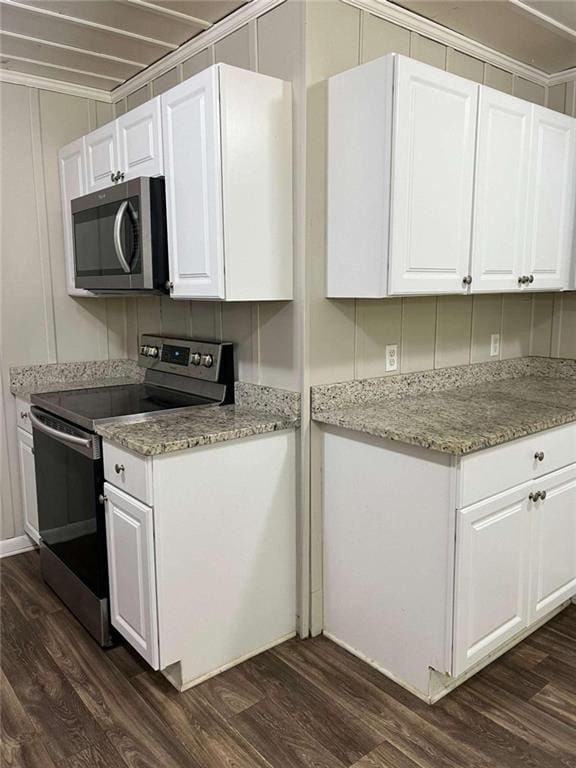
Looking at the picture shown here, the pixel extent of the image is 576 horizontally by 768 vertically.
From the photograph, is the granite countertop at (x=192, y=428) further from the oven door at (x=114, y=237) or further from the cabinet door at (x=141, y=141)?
the cabinet door at (x=141, y=141)

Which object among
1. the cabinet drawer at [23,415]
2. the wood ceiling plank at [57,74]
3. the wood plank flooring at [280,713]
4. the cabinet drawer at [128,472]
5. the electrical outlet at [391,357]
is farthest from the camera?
the cabinet drawer at [23,415]

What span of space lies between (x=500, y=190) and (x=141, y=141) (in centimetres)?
140

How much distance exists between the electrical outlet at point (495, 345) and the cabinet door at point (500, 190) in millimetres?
525

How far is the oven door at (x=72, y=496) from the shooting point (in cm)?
209

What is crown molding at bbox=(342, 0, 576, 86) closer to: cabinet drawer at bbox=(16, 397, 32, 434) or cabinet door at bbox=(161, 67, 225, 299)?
cabinet door at bbox=(161, 67, 225, 299)

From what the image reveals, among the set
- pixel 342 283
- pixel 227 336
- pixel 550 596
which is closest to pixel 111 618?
pixel 227 336

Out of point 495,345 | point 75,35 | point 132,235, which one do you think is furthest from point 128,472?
point 495,345

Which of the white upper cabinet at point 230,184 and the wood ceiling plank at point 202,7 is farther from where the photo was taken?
the wood ceiling plank at point 202,7

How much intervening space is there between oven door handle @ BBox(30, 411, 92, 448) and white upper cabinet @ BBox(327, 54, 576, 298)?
1031 millimetres

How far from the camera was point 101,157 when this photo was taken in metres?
2.56

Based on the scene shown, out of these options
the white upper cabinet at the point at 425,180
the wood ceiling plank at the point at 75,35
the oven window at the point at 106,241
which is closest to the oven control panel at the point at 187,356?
the oven window at the point at 106,241

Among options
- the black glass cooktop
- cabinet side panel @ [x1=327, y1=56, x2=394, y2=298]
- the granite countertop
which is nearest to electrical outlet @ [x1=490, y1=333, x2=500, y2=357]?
cabinet side panel @ [x1=327, y1=56, x2=394, y2=298]

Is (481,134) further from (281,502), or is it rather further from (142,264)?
(281,502)

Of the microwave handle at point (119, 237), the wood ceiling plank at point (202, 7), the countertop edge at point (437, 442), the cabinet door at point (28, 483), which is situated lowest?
the cabinet door at point (28, 483)
